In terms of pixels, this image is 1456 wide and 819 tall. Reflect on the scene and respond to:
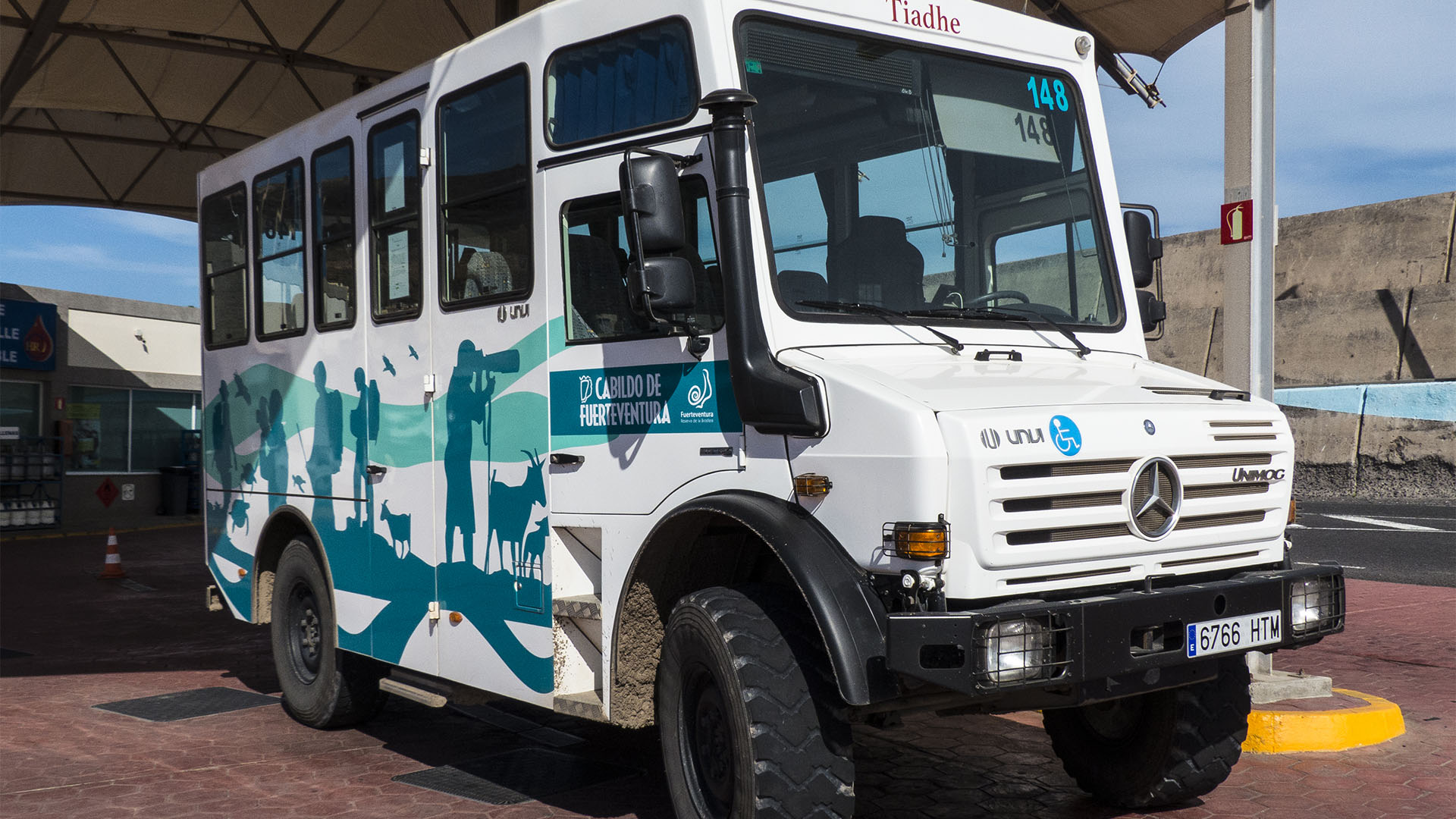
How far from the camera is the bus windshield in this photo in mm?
4680

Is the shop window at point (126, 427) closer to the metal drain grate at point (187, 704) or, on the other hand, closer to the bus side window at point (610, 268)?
the metal drain grate at point (187, 704)

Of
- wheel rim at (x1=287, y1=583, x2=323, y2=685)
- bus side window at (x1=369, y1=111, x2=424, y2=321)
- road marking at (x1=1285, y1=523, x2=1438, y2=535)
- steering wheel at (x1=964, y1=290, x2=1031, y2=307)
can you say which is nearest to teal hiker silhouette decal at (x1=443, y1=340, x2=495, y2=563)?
bus side window at (x1=369, y1=111, x2=424, y2=321)

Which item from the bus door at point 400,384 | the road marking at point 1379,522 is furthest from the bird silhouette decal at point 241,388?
the road marking at point 1379,522

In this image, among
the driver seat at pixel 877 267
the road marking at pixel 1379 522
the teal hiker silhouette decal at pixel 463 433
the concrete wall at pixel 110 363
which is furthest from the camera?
the concrete wall at pixel 110 363

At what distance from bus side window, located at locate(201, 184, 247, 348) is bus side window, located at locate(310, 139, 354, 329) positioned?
3.64 feet

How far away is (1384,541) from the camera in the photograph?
14609 millimetres

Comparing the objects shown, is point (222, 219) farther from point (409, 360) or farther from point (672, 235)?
point (672, 235)

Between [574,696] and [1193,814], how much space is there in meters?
2.57

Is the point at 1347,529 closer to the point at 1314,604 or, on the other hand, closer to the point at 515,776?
the point at 1314,604

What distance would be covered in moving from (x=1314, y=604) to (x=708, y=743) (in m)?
2.17

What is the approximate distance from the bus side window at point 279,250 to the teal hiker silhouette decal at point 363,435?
866 mm

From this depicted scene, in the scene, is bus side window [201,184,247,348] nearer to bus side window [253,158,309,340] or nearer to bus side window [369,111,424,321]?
bus side window [253,158,309,340]

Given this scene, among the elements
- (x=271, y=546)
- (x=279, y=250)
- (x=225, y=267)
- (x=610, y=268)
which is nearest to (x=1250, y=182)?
(x=610, y=268)

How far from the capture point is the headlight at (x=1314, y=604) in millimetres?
4473
